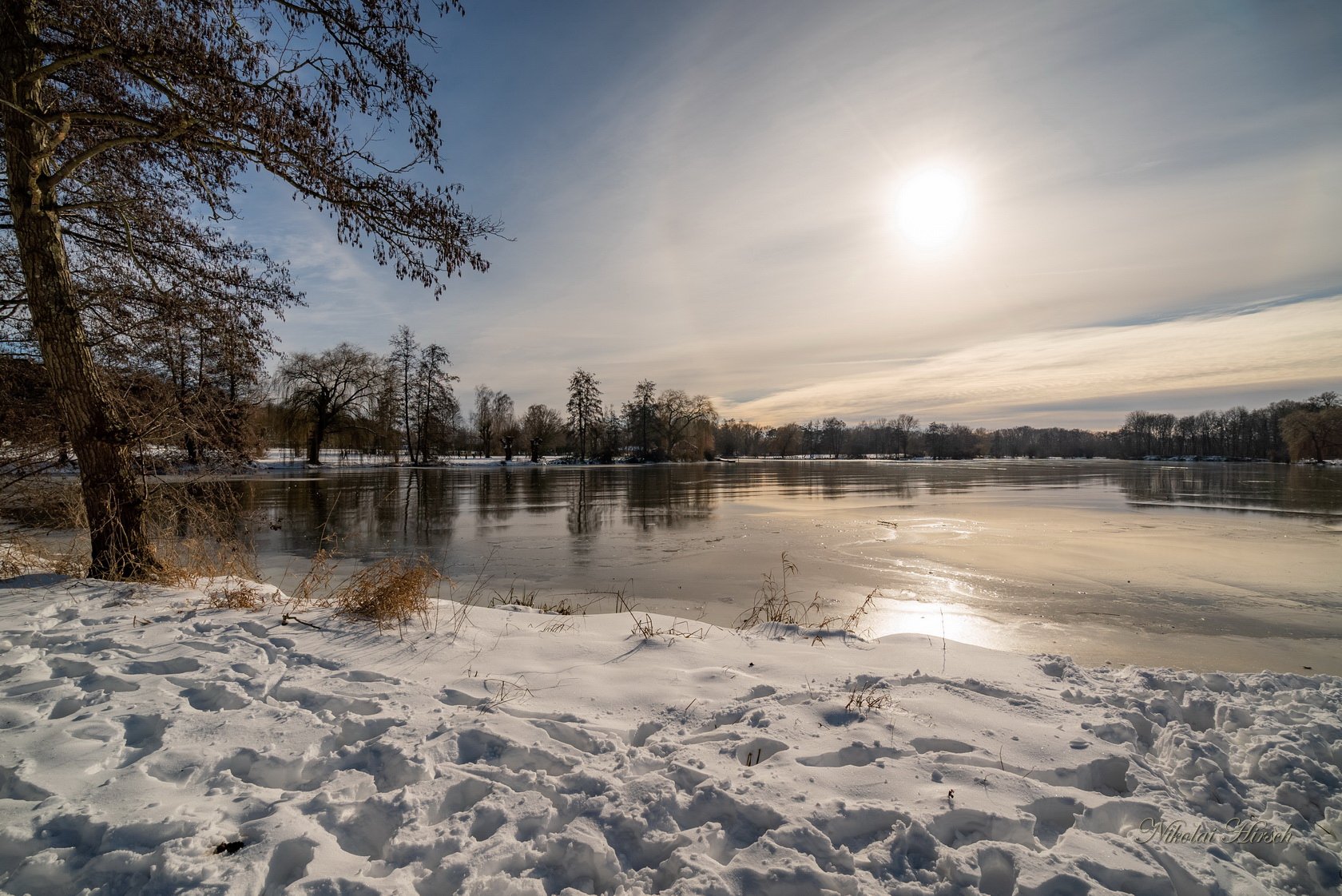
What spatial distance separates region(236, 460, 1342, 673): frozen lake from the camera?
6.43 m

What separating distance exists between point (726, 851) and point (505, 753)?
1.20 m

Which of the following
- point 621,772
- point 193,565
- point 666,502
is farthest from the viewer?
point 666,502

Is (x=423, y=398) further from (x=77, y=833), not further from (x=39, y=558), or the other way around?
(x=77, y=833)

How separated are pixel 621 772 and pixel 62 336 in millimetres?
6275

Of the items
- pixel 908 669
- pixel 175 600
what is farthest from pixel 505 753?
pixel 175 600

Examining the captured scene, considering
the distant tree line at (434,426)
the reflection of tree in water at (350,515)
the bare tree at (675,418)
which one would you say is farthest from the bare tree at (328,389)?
the bare tree at (675,418)

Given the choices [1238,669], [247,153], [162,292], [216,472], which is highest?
[247,153]

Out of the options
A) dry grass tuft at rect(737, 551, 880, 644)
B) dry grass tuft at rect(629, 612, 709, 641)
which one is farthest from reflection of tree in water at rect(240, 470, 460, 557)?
dry grass tuft at rect(737, 551, 880, 644)

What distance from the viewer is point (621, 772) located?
2658mm

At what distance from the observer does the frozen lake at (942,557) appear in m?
6.43

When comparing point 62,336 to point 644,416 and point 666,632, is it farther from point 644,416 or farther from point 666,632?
point 644,416

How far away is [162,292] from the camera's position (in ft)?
19.9

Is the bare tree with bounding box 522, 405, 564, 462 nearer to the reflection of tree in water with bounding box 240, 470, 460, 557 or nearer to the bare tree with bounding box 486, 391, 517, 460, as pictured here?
the bare tree with bounding box 486, 391, 517, 460

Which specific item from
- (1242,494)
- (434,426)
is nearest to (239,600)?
(1242,494)
